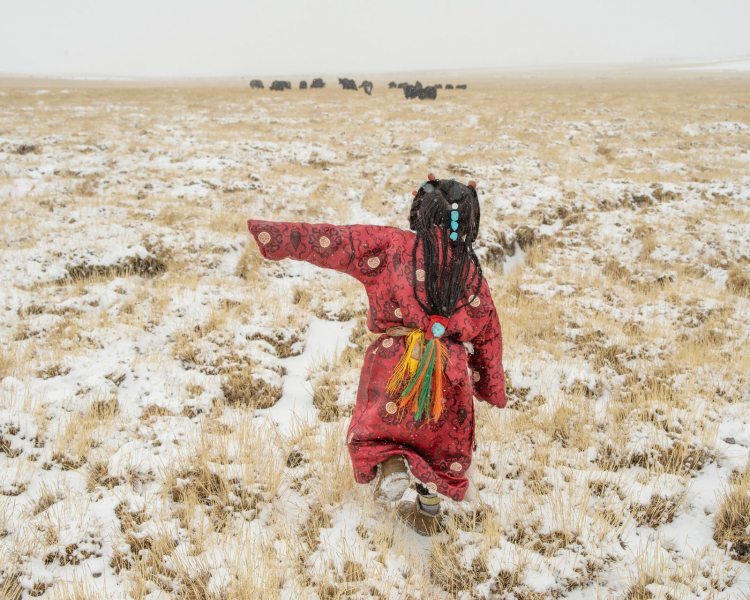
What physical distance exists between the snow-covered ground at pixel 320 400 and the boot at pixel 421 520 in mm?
80

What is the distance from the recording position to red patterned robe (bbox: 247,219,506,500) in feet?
6.72

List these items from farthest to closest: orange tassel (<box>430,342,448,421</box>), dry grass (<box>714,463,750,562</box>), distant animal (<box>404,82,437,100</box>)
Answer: distant animal (<box>404,82,437,100</box>)
dry grass (<box>714,463,750,562</box>)
orange tassel (<box>430,342,448,421</box>)

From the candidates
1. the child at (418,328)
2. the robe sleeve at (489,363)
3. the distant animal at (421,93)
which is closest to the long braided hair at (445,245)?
the child at (418,328)

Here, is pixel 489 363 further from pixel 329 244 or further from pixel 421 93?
pixel 421 93

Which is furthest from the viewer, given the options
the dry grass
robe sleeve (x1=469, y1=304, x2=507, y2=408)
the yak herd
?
the yak herd

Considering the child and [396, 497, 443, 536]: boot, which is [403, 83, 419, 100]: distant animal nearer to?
the child

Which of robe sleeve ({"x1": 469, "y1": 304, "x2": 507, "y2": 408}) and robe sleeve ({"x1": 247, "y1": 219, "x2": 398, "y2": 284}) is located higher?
robe sleeve ({"x1": 247, "y1": 219, "x2": 398, "y2": 284})

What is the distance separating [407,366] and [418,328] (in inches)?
7.5

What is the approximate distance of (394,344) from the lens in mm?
2180

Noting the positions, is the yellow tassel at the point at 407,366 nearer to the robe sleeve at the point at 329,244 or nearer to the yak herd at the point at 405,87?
the robe sleeve at the point at 329,244

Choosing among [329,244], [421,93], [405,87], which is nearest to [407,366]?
[329,244]

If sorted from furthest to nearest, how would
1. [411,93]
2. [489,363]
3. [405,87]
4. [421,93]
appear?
[405,87] → [411,93] → [421,93] → [489,363]

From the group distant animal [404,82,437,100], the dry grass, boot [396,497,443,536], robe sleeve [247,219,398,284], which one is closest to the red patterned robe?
robe sleeve [247,219,398,284]

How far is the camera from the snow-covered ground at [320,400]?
6.73 ft
